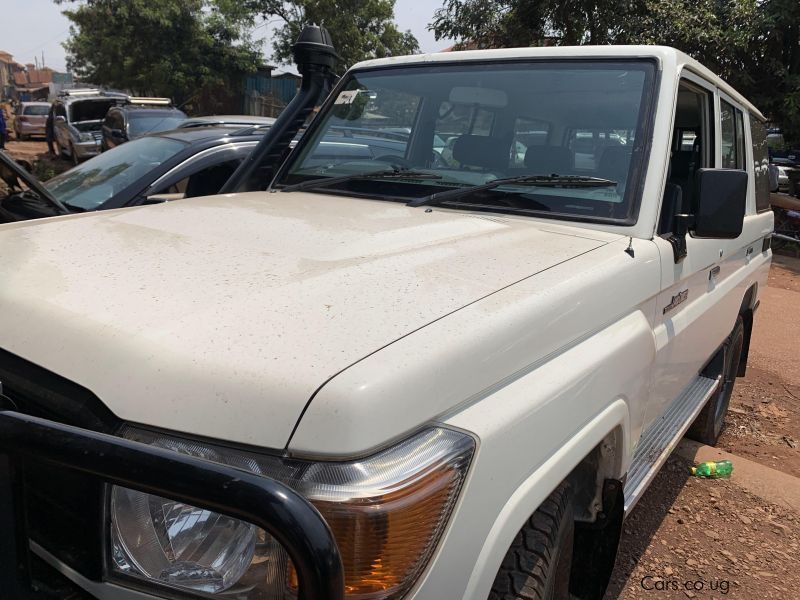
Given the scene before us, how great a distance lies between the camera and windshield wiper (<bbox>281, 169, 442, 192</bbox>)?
2.71 meters

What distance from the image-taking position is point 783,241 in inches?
467

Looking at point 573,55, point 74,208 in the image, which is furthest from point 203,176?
point 573,55

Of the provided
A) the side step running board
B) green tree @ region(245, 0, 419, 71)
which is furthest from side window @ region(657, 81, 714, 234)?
green tree @ region(245, 0, 419, 71)

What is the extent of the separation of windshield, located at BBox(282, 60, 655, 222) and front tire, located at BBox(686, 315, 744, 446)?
1.98 meters

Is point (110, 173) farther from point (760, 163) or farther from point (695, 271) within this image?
point (760, 163)

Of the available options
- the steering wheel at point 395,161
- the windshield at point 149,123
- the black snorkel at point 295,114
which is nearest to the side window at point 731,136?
the steering wheel at point 395,161

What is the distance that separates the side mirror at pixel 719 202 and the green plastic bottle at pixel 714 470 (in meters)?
1.96

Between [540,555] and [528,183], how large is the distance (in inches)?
52.9

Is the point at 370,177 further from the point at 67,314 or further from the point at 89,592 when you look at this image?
the point at 89,592

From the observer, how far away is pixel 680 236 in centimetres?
241

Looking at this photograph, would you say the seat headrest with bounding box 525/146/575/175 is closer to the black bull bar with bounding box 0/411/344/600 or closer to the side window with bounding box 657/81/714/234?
the side window with bounding box 657/81/714/234

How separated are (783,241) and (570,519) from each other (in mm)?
11905

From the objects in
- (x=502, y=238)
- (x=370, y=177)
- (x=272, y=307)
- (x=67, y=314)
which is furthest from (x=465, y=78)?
(x=67, y=314)

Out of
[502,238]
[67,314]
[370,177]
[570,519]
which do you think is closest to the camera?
[67,314]
